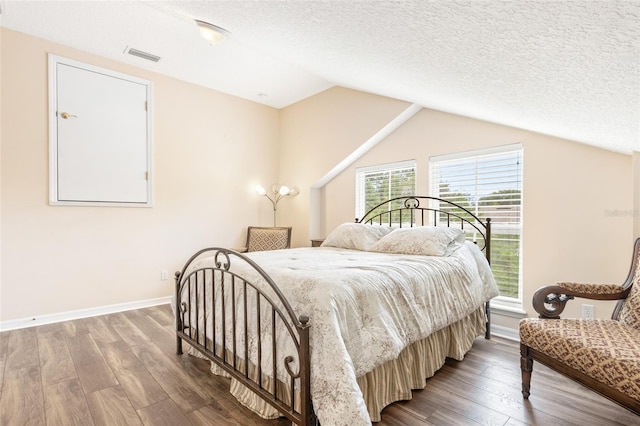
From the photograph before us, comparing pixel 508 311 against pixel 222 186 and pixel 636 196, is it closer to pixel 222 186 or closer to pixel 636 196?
pixel 636 196

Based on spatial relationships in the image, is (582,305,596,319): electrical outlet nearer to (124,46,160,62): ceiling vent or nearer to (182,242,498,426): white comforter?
(182,242,498,426): white comforter

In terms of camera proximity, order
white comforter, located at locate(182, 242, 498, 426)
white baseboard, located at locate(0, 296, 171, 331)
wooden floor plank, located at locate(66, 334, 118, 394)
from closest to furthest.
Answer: white comforter, located at locate(182, 242, 498, 426) → wooden floor plank, located at locate(66, 334, 118, 394) → white baseboard, located at locate(0, 296, 171, 331)

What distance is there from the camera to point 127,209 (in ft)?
12.1

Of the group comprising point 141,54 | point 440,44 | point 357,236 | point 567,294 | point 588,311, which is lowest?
point 588,311

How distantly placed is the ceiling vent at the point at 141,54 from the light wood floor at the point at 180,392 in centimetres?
289

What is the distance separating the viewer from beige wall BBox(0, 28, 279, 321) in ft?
10.00

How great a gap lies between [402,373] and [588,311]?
1717 mm

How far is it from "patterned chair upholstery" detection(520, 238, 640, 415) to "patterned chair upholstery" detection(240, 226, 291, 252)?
298cm

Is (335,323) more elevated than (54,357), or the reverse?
(335,323)

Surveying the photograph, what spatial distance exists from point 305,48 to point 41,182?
2.95 metres

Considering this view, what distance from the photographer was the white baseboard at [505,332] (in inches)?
110

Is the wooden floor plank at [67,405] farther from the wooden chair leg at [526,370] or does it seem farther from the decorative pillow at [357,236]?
the wooden chair leg at [526,370]

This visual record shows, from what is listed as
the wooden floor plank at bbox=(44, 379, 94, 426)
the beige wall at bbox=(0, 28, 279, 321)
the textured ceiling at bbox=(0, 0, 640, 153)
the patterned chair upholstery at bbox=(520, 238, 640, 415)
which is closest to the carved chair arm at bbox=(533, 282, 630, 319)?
the patterned chair upholstery at bbox=(520, 238, 640, 415)

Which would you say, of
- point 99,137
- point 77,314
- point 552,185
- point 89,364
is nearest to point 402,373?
point 552,185
